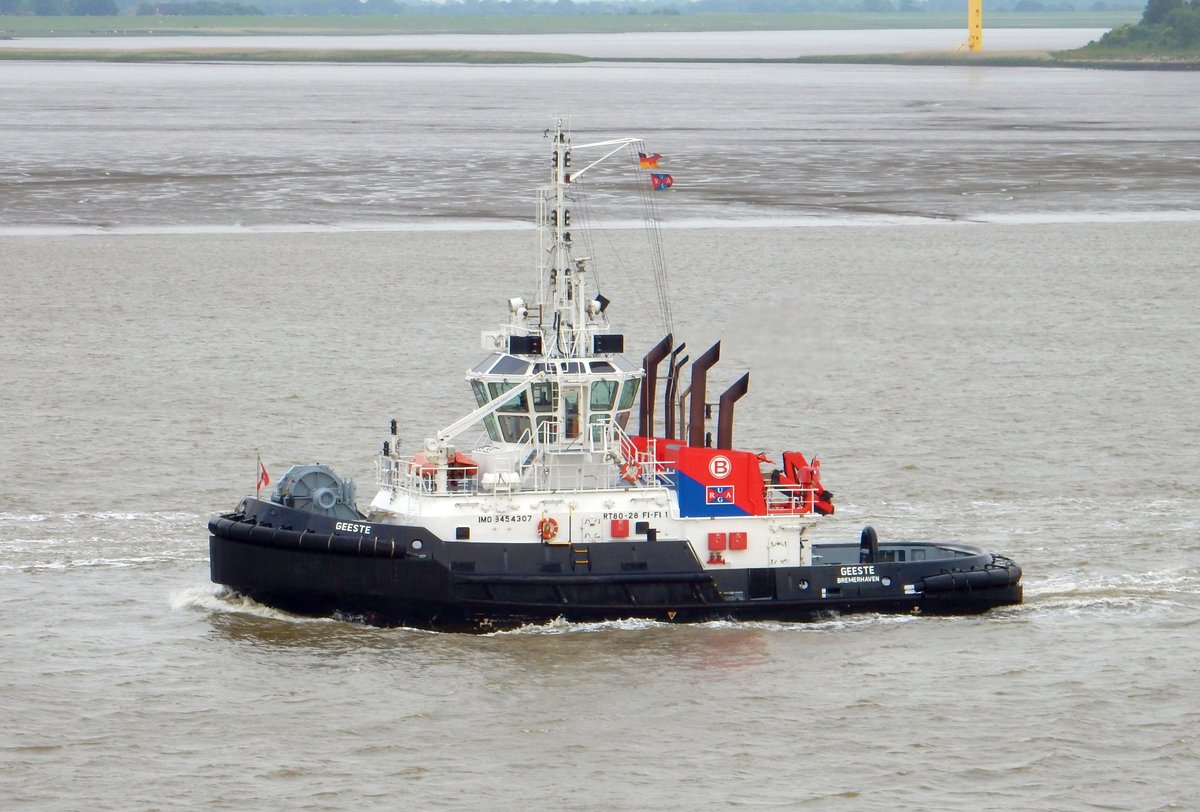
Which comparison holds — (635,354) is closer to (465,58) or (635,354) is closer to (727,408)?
(727,408)

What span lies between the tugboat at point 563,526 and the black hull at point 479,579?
0.7 inches

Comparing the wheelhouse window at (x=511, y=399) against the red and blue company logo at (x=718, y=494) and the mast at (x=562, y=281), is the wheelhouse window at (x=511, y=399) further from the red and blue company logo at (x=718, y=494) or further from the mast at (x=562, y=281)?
the red and blue company logo at (x=718, y=494)

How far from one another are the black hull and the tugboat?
0.05 feet

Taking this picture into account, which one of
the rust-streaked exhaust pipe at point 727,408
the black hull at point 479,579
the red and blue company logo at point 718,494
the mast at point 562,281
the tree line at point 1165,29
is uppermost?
the tree line at point 1165,29

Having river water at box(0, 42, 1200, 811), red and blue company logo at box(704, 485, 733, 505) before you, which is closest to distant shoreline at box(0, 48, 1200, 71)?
river water at box(0, 42, 1200, 811)

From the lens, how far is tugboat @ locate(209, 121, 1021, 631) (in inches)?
838

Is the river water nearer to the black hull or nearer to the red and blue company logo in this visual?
the black hull

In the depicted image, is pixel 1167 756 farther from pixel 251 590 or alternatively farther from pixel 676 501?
pixel 251 590

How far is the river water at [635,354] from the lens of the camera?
59.6 feet

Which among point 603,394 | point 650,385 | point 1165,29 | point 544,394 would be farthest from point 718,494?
point 1165,29

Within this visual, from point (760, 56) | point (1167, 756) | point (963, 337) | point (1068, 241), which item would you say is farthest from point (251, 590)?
point (760, 56)

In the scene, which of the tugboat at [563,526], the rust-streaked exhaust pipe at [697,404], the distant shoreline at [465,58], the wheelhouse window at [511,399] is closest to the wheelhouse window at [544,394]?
the tugboat at [563,526]

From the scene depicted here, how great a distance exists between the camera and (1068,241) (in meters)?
56.3

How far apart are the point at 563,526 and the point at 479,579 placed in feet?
3.94
